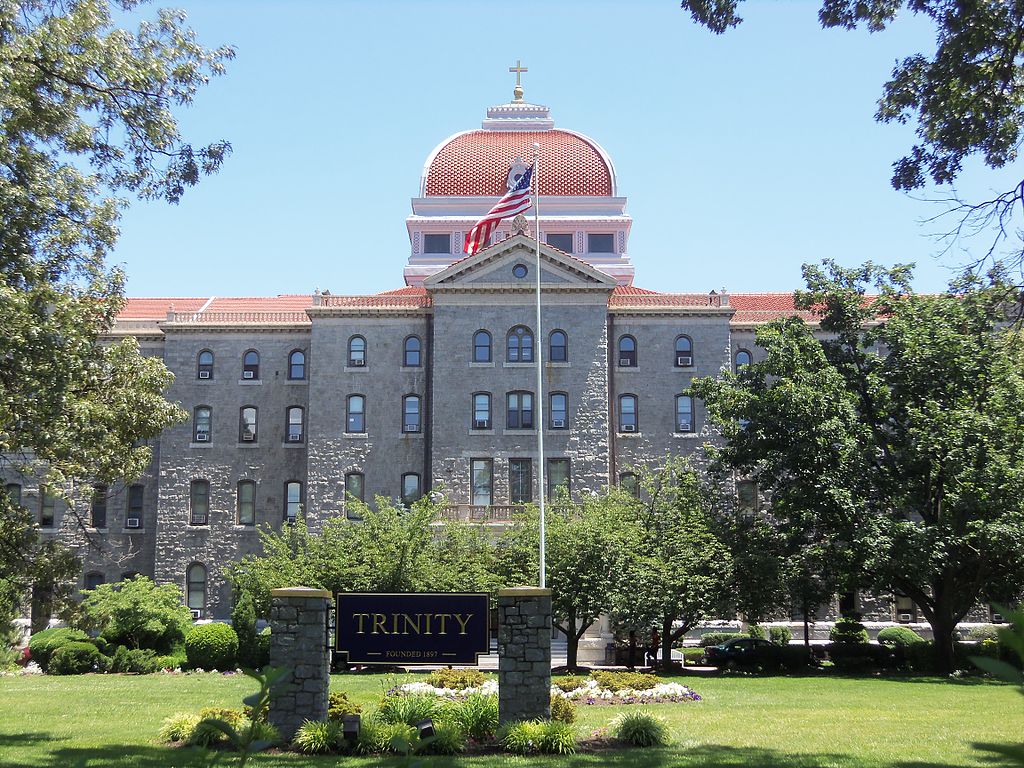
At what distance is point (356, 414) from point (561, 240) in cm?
1744

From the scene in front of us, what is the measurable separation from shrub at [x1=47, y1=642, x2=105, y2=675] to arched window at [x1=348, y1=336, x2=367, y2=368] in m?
20.0

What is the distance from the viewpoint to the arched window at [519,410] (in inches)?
1941

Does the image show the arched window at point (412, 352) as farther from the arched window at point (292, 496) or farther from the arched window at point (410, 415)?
the arched window at point (292, 496)

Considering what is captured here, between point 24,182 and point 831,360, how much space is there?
28.6 m

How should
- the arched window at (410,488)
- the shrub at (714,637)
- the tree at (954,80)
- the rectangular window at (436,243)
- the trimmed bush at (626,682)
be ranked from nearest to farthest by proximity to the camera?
the tree at (954,80), the trimmed bush at (626,682), the shrub at (714,637), the arched window at (410,488), the rectangular window at (436,243)

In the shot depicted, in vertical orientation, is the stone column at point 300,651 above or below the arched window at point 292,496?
below

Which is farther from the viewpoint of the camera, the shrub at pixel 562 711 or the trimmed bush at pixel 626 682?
the trimmed bush at pixel 626 682

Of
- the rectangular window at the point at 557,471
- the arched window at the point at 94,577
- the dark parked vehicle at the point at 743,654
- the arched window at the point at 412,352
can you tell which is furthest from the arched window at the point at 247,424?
the dark parked vehicle at the point at 743,654

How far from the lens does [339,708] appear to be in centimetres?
1883

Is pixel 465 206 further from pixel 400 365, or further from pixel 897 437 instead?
pixel 897 437

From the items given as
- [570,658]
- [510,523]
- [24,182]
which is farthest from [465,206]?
[24,182]

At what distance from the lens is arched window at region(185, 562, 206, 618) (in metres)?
51.2

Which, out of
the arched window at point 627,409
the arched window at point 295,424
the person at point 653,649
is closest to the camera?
the person at point 653,649

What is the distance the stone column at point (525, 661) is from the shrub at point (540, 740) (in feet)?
2.10
